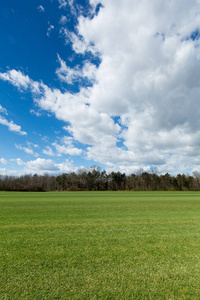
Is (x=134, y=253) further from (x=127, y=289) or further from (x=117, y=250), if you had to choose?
(x=127, y=289)

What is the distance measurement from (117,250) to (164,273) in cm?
141

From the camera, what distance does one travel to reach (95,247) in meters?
4.51

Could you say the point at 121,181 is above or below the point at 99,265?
above

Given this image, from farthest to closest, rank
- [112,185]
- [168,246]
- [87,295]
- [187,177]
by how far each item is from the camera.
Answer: [112,185]
[187,177]
[168,246]
[87,295]

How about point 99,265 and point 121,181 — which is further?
point 121,181

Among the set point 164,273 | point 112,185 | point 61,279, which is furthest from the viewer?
point 112,185

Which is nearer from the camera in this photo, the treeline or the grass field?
the grass field

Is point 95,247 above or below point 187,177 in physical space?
below

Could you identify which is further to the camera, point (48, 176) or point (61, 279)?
point (48, 176)

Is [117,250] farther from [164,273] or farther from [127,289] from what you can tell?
[127,289]

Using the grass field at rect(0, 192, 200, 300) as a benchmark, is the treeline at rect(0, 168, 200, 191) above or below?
above

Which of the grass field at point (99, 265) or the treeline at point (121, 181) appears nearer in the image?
the grass field at point (99, 265)

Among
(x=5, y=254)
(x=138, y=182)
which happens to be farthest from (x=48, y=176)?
(x=5, y=254)

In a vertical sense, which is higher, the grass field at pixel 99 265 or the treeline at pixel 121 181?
the treeline at pixel 121 181
